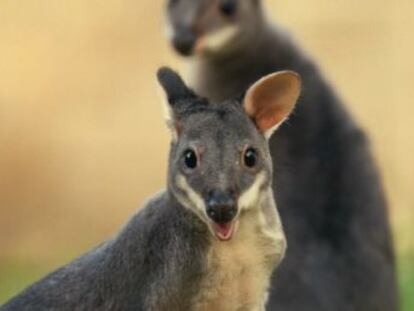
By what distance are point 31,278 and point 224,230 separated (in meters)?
6.31

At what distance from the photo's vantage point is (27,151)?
16.0 m

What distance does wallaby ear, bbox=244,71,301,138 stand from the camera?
6914 mm

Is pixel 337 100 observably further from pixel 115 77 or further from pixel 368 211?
pixel 115 77

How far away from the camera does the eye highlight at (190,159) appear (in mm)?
6676

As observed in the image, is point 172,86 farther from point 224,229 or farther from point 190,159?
point 224,229

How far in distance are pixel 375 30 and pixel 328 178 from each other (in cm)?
646

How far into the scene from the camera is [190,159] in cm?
671

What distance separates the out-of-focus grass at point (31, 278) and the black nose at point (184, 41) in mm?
1875

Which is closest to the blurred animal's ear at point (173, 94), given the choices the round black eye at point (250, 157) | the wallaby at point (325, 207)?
the round black eye at point (250, 157)

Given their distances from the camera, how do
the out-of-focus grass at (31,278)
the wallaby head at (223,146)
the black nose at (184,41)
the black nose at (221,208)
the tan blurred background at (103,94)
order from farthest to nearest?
the tan blurred background at (103,94) < the out-of-focus grass at (31,278) < the black nose at (184,41) < the wallaby head at (223,146) < the black nose at (221,208)

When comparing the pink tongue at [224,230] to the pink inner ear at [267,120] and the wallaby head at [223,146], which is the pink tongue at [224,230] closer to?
the wallaby head at [223,146]

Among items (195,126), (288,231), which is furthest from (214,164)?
(288,231)

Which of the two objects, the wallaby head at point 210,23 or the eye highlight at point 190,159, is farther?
the wallaby head at point 210,23

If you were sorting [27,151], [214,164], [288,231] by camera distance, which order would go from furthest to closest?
[27,151] → [288,231] → [214,164]
